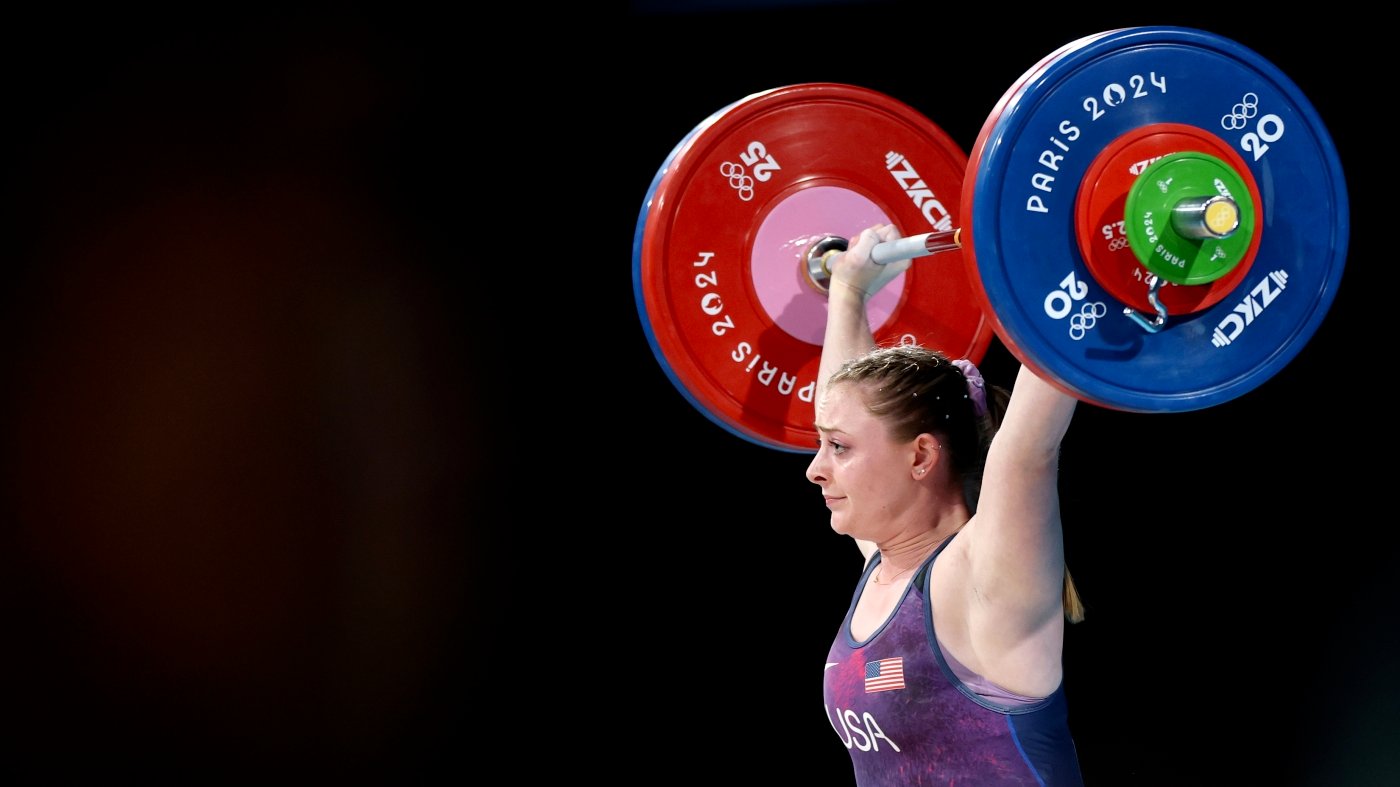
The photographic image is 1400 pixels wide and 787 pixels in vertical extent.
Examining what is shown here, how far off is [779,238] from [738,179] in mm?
137

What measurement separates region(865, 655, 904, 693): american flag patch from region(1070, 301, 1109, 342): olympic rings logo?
0.55m

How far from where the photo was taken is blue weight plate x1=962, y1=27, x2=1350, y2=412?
174 centimetres

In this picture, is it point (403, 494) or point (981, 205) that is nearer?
point (981, 205)

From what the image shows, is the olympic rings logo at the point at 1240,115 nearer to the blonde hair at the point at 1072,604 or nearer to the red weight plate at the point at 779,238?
the blonde hair at the point at 1072,604

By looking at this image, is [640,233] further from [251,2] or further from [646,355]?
[251,2]

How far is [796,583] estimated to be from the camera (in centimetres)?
394

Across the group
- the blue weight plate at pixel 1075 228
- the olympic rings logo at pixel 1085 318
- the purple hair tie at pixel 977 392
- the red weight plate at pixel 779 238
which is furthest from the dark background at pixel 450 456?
the olympic rings logo at pixel 1085 318

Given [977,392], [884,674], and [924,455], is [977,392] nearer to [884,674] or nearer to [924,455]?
[924,455]

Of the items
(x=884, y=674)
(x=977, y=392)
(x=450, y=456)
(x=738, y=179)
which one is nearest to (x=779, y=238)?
(x=738, y=179)

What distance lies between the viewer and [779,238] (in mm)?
2717

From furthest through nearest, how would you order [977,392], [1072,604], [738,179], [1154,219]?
[738,179], [977,392], [1072,604], [1154,219]

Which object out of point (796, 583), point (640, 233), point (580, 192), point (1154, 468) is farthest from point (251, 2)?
point (1154, 468)

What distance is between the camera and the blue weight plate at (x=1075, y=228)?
1743mm

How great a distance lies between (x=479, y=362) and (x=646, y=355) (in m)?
0.45
